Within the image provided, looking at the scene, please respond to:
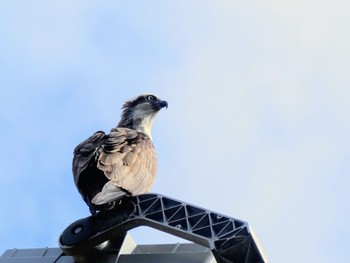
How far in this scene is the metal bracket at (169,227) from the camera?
5930 millimetres

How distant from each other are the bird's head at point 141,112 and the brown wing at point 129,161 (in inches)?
84.6

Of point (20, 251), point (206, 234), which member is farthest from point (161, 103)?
point (206, 234)

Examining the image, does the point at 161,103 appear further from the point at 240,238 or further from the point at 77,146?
the point at 240,238

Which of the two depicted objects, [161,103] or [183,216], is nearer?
[183,216]

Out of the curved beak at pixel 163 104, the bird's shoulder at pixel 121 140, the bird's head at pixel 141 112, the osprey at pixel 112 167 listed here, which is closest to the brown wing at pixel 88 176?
the osprey at pixel 112 167

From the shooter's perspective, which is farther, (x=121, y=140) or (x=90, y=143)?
(x=121, y=140)

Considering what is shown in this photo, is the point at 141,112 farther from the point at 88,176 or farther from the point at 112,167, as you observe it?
the point at 88,176

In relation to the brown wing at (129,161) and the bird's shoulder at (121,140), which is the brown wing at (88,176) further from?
the bird's shoulder at (121,140)

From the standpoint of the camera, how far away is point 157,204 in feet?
22.5

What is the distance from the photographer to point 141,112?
38.7 ft

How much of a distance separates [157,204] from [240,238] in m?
1.20

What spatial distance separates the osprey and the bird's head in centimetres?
215

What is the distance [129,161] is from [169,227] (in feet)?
5.86

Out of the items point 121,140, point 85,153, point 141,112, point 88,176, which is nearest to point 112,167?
point 88,176
